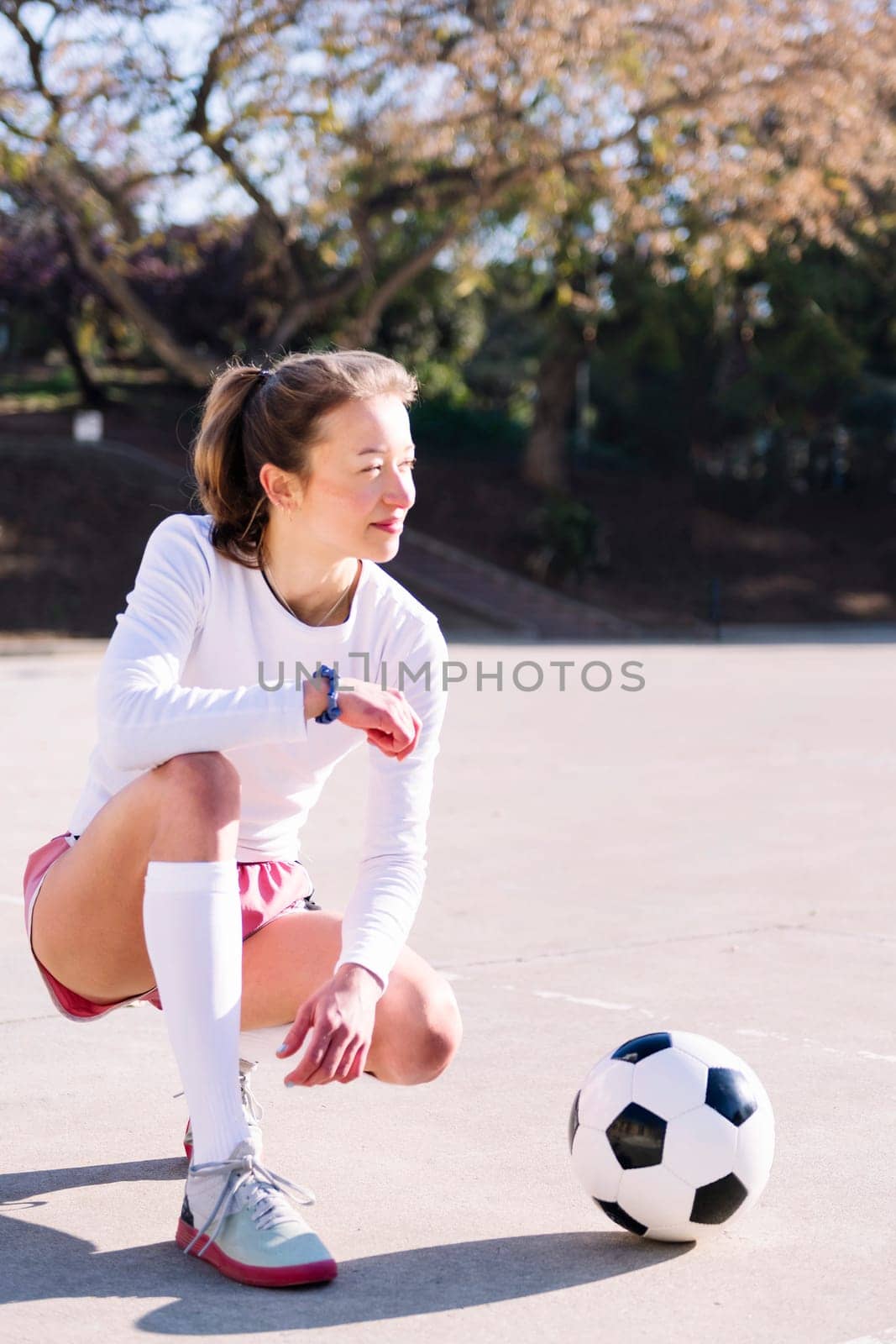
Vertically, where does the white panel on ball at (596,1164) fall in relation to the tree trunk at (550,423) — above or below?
above

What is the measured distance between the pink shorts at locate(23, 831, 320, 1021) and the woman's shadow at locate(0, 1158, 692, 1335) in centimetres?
39

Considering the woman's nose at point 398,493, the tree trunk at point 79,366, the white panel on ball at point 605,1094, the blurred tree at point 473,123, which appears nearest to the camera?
the white panel on ball at point 605,1094

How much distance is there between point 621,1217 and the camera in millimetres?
3320

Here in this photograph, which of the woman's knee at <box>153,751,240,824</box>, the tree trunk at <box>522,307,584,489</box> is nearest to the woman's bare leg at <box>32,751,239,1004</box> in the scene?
the woman's knee at <box>153,751,240,824</box>

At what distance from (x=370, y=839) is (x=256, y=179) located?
21316 mm

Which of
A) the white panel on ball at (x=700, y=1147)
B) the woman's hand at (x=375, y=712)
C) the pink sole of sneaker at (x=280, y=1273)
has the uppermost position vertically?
the woman's hand at (x=375, y=712)

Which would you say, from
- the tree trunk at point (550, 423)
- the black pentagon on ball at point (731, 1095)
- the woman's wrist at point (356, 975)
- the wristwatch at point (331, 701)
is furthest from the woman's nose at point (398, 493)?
the tree trunk at point (550, 423)

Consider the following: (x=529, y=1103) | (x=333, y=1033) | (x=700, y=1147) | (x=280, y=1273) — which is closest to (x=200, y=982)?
(x=333, y=1033)

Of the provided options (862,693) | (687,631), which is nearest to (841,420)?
(687,631)

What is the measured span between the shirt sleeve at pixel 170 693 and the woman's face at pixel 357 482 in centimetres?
27

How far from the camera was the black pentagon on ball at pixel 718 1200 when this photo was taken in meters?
3.28

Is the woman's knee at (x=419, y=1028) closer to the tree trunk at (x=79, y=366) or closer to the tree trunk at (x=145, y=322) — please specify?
the tree trunk at (x=145, y=322)

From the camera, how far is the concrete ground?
298 cm

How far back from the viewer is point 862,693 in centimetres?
1595
